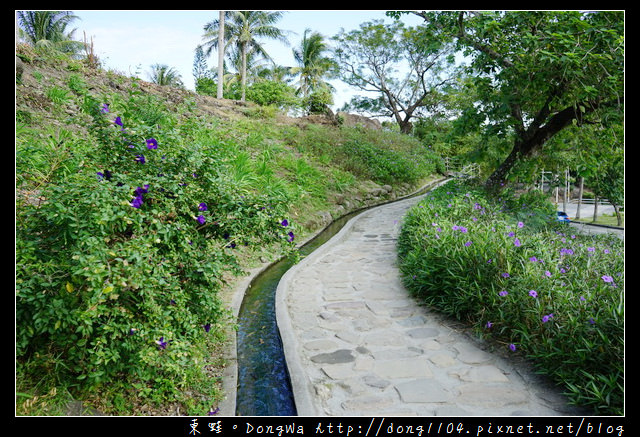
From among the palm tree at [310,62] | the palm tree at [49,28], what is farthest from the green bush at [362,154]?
the palm tree at [49,28]

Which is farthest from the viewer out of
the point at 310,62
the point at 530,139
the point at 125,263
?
the point at 310,62

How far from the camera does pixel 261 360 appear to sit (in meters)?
3.29

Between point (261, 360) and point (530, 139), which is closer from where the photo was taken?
point (261, 360)

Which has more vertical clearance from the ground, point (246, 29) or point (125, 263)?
point (246, 29)

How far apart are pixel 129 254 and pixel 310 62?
1151 inches

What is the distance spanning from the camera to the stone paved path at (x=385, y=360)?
250cm

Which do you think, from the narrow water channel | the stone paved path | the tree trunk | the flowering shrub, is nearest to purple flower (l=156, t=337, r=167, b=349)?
the flowering shrub

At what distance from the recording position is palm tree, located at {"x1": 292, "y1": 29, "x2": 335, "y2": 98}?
2784 cm

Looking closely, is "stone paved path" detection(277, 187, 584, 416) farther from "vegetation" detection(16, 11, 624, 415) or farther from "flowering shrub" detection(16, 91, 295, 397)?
"flowering shrub" detection(16, 91, 295, 397)

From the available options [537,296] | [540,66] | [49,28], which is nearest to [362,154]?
[540,66]

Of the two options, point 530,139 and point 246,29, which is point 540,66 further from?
point 246,29

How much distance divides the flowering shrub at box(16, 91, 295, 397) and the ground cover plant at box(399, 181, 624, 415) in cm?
193

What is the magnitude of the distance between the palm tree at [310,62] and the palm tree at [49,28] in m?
14.6
